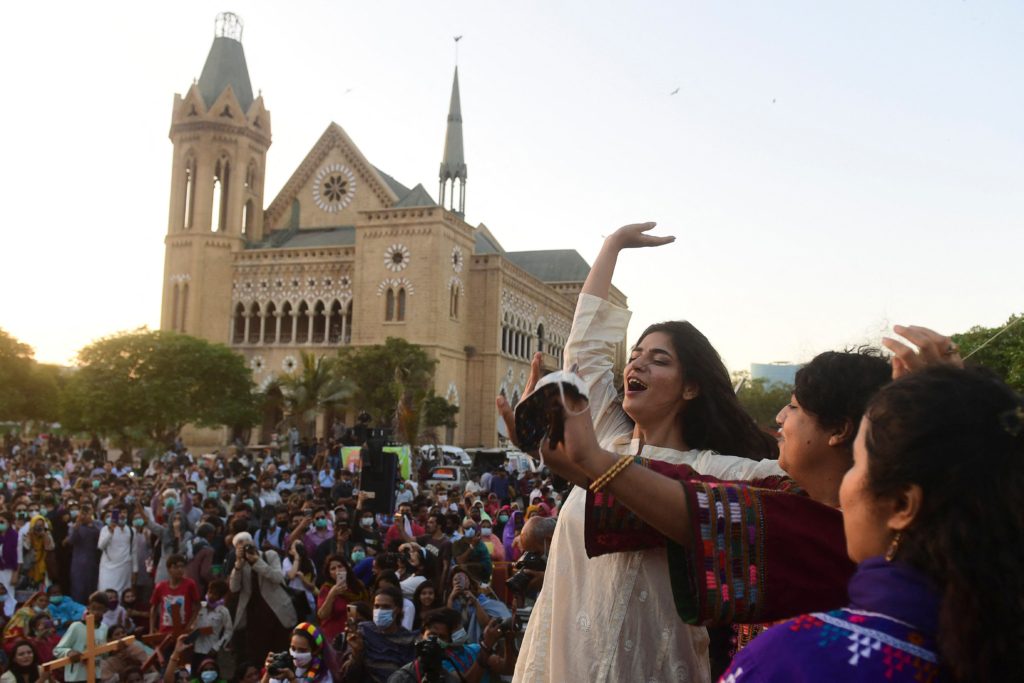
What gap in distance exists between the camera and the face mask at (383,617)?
21.4ft

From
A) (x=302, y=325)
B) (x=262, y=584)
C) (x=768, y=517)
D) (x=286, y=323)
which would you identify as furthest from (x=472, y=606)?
(x=286, y=323)

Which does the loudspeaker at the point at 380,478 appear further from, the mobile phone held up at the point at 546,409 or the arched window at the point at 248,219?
the arched window at the point at 248,219

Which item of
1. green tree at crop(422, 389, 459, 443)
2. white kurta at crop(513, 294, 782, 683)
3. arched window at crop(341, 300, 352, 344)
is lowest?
white kurta at crop(513, 294, 782, 683)

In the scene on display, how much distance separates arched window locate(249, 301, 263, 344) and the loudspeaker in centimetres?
3810

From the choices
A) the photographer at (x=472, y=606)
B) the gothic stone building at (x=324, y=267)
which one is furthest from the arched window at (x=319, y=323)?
the photographer at (x=472, y=606)

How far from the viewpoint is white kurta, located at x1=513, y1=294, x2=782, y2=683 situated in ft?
7.16

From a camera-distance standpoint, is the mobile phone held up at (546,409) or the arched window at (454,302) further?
the arched window at (454,302)

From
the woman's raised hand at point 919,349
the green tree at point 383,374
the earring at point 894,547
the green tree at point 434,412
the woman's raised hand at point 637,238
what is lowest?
the earring at point 894,547

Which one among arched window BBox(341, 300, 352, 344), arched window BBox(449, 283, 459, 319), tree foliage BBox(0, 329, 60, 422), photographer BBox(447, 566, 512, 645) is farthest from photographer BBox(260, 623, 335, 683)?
tree foliage BBox(0, 329, 60, 422)

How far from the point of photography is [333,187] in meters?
51.3

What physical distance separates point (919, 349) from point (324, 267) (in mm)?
47022

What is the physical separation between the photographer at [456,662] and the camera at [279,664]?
0.80 meters

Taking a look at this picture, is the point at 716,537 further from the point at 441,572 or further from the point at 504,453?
the point at 504,453

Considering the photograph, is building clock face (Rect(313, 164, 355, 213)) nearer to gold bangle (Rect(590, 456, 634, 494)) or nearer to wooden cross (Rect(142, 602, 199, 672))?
wooden cross (Rect(142, 602, 199, 672))
